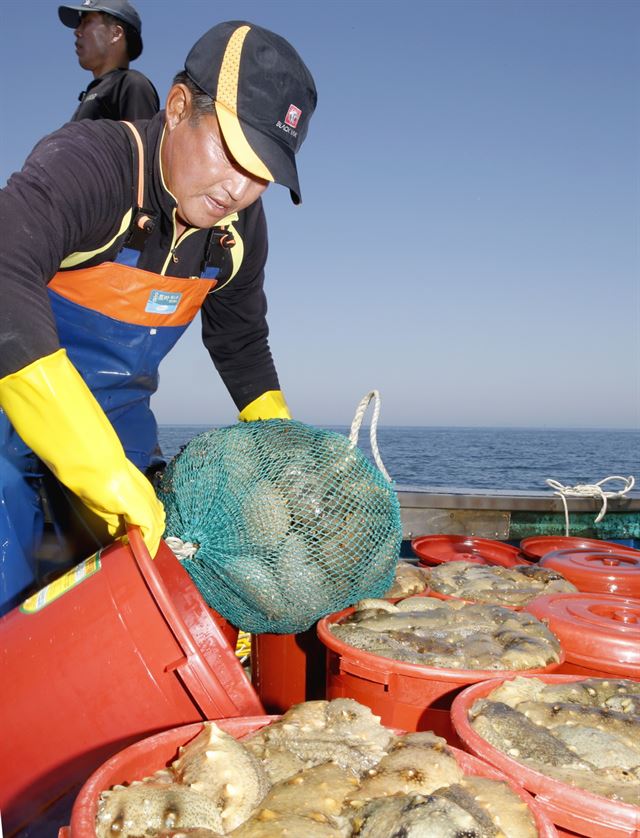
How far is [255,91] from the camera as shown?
2162 mm

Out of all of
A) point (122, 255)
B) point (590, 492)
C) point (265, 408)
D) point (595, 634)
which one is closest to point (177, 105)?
point (122, 255)

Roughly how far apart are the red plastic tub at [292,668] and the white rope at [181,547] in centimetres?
65

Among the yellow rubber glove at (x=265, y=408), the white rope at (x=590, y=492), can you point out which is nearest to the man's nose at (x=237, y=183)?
the yellow rubber glove at (x=265, y=408)

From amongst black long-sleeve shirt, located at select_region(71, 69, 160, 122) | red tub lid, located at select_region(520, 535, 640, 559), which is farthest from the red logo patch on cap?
red tub lid, located at select_region(520, 535, 640, 559)

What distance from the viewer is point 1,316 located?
1.81 meters

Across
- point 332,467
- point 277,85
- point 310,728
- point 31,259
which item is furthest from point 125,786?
point 277,85

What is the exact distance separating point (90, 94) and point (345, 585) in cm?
327

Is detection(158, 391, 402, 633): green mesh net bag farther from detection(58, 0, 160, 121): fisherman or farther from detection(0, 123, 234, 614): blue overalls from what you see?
detection(58, 0, 160, 121): fisherman

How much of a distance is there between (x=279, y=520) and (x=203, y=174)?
1.11 metres

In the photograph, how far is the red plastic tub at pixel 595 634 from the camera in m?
2.12

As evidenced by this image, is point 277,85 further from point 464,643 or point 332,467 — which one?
point 464,643

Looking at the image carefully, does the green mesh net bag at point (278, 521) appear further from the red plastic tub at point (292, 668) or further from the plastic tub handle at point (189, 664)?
the plastic tub handle at point (189, 664)

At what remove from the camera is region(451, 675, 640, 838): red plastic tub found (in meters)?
1.31

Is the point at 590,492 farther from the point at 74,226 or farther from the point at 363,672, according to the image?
the point at 74,226
